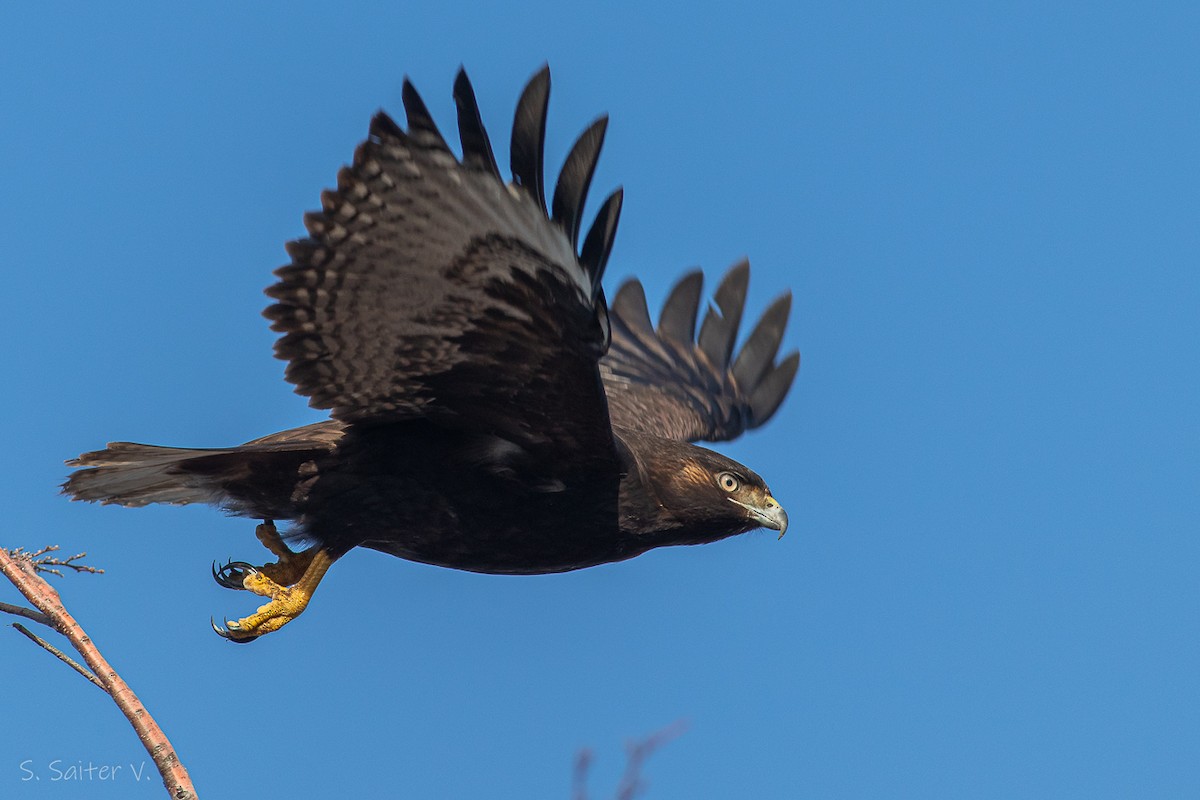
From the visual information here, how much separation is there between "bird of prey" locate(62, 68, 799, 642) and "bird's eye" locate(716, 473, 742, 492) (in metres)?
0.02

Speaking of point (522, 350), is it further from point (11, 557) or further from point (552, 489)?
point (11, 557)

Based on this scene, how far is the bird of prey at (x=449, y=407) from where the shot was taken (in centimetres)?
469

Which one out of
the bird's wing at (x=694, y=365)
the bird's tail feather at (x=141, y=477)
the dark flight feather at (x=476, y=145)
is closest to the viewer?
the dark flight feather at (x=476, y=145)

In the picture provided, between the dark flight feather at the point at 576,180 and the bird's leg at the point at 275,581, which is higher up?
the dark flight feather at the point at 576,180

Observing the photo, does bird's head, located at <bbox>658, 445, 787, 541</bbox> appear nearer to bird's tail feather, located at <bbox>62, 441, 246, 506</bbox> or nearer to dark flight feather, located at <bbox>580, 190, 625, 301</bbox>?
dark flight feather, located at <bbox>580, 190, 625, 301</bbox>

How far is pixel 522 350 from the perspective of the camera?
508cm

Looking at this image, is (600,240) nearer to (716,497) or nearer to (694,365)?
(716,497)

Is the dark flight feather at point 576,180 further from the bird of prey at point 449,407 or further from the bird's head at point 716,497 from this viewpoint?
the bird's head at point 716,497

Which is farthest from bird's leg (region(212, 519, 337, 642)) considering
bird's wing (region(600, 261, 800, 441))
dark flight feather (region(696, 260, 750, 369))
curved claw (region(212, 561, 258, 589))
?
dark flight feather (region(696, 260, 750, 369))

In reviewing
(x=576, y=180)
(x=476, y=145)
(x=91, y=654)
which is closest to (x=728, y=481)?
(x=576, y=180)

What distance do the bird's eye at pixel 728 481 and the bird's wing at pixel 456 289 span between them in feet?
2.60

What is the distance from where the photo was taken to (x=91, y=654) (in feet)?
12.0

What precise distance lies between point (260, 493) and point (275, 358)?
2.38ft

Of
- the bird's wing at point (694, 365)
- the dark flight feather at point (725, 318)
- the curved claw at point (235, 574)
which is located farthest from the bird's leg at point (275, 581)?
the dark flight feather at point (725, 318)
